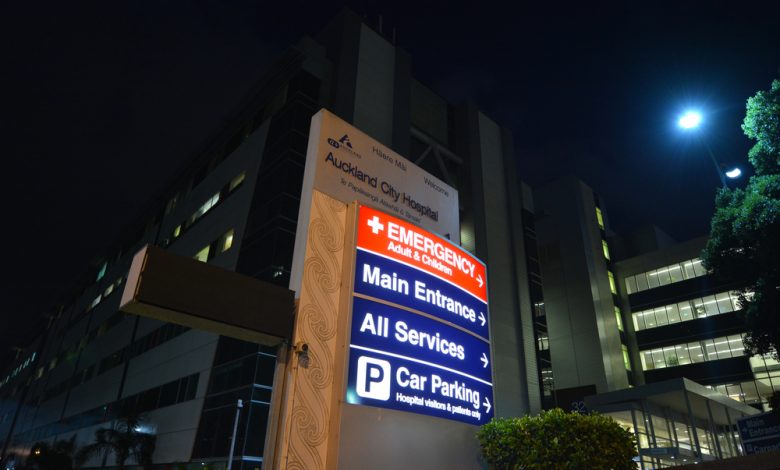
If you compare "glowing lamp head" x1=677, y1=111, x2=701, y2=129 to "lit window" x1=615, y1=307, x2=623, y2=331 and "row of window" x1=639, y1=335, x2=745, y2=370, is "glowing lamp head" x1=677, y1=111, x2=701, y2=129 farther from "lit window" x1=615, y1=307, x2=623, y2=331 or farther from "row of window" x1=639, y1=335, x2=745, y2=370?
"lit window" x1=615, y1=307, x2=623, y2=331

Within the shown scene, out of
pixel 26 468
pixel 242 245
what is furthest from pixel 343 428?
pixel 26 468

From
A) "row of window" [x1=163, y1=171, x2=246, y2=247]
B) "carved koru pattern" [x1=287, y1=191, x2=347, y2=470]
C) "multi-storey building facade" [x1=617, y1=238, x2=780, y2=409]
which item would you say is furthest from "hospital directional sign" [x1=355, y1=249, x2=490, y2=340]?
"multi-storey building facade" [x1=617, y1=238, x2=780, y2=409]

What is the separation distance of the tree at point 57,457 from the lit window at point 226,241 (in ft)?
79.3

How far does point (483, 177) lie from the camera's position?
44.1 metres

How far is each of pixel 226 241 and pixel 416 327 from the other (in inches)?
1051

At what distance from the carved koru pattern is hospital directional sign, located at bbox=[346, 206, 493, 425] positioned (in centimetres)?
44

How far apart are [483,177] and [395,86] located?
11.4 meters

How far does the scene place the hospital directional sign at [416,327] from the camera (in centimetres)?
974

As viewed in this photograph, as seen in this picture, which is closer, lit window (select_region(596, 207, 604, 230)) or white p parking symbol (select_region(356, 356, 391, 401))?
white p parking symbol (select_region(356, 356, 391, 401))

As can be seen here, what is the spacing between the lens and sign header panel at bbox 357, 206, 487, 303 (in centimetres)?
1103

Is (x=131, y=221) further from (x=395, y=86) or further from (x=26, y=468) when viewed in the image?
(x=395, y=86)

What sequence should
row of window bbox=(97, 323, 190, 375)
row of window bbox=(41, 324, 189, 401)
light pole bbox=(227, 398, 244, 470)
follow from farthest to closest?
1. row of window bbox=(41, 324, 189, 401)
2. row of window bbox=(97, 323, 190, 375)
3. light pole bbox=(227, 398, 244, 470)

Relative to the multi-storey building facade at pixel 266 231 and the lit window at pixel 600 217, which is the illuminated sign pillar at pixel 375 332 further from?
the lit window at pixel 600 217

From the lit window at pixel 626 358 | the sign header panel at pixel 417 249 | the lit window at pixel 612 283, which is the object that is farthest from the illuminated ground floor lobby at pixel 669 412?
the lit window at pixel 612 283
